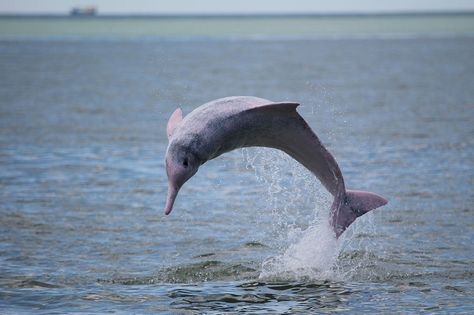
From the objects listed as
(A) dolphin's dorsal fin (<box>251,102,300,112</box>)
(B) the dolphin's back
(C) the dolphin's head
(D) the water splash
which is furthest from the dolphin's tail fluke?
(C) the dolphin's head

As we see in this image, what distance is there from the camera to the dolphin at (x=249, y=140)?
12.1 m

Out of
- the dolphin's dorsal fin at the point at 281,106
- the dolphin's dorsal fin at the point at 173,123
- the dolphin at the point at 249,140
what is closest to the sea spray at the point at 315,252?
the dolphin at the point at 249,140

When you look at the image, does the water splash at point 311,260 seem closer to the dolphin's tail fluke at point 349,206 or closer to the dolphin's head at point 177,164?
the dolphin's tail fluke at point 349,206

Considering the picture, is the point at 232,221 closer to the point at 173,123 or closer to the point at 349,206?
the point at 349,206

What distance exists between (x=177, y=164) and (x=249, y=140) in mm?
1036

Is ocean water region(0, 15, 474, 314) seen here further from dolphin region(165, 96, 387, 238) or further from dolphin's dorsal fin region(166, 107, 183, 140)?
dolphin's dorsal fin region(166, 107, 183, 140)

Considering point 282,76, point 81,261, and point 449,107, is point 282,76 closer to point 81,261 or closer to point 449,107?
point 449,107

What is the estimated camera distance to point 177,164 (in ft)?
39.6

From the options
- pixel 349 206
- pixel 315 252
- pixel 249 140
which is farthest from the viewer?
pixel 315 252

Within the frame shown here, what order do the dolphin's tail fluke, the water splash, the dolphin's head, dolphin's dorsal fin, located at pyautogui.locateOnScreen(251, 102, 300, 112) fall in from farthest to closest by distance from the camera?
the water splash → the dolphin's tail fluke → dolphin's dorsal fin, located at pyautogui.locateOnScreen(251, 102, 300, 112) → the dolphin's head

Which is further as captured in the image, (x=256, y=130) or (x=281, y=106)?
(x=256, y=130)

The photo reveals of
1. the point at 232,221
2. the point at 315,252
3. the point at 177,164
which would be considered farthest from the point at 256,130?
the point at 232,221

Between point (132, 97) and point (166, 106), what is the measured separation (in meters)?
4.29

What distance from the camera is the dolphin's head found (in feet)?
39.5
